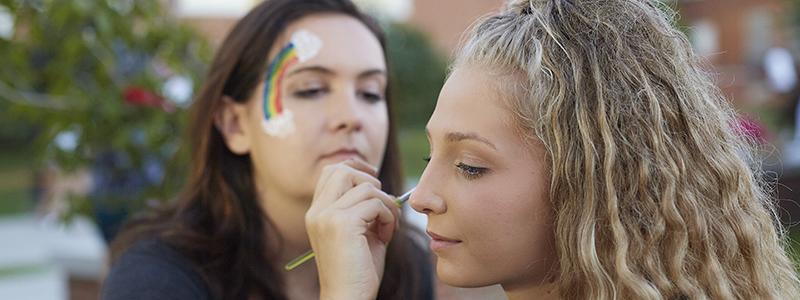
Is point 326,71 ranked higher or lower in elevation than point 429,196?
higher

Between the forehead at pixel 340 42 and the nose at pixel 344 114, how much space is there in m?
0.08

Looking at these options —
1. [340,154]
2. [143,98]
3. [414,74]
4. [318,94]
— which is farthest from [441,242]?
[414,74]

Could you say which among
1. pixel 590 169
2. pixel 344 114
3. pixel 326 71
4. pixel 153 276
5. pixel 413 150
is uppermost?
pixel 413 150

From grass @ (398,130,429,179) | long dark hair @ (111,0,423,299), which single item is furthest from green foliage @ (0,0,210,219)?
grass @ (398,130,429,179)

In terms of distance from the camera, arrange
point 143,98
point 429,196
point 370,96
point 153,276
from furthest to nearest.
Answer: point 143,98
point 370,96
point 153,276
point 429,196

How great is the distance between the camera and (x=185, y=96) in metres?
3.50

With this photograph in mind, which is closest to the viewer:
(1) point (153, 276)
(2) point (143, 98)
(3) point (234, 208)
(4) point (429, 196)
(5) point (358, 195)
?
(4) point (429, 196)

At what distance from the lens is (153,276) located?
7.06 feet

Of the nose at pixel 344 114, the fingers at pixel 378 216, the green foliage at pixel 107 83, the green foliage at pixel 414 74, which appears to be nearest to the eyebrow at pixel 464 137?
the fingers at pixel 378 216

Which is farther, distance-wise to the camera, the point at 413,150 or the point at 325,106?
the point at 413,150

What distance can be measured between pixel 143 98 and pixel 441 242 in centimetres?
206

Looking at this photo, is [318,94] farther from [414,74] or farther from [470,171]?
[414,74]

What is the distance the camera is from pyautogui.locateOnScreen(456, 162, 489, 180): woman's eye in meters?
1.51

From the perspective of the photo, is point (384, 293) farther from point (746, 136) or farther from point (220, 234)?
point (746, 136)
